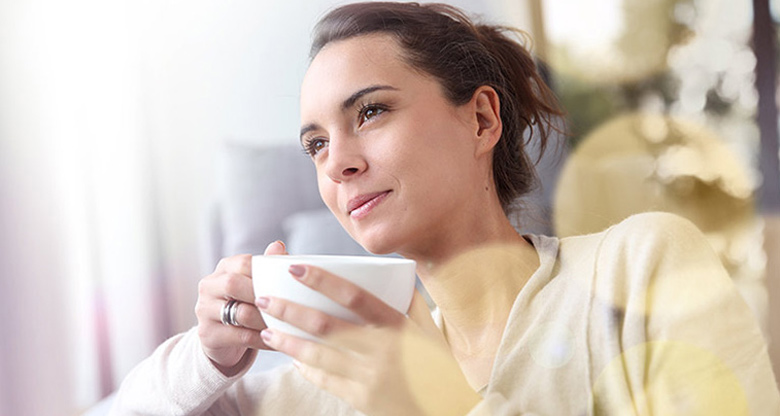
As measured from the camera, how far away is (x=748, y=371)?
33 cm

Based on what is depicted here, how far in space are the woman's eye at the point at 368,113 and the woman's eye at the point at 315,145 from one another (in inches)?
1.6

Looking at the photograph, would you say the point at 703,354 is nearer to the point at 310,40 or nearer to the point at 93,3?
the point at 310,40

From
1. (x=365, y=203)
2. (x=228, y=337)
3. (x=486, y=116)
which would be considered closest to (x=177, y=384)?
(x=228, y=337)

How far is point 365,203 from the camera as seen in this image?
0.40 meters

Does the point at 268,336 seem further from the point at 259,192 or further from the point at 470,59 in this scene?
the point at 259,192

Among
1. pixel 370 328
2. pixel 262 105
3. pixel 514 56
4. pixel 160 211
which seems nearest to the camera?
pixel 370 328

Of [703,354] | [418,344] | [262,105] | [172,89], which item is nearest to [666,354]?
[703,354]

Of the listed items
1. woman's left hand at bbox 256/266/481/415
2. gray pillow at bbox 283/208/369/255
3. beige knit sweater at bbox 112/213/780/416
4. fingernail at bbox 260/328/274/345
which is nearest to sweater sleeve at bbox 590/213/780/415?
beige knit sweater at bbox 112/213/780/416

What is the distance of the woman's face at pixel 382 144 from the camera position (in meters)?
0.40

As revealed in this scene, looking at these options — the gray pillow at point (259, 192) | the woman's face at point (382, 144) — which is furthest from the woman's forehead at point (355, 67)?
the gray pillow at point (259, 192)

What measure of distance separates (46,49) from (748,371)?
1.98 feet

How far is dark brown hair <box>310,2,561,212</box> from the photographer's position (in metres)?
0.45

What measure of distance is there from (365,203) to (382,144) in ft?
0.13

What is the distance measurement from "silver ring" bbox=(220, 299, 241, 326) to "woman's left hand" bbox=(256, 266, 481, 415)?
95 mm
